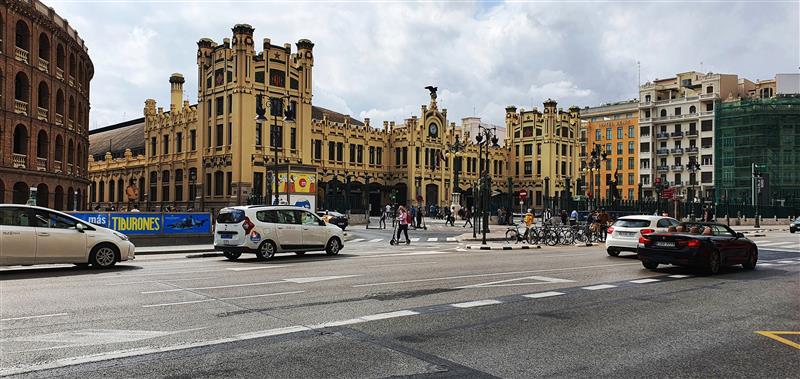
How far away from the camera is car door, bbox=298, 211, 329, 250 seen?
19.4m

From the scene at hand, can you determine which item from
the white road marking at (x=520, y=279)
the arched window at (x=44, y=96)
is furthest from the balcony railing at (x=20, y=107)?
the white road marking at (x=520, y=279)

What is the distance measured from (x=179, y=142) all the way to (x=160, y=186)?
6028mm

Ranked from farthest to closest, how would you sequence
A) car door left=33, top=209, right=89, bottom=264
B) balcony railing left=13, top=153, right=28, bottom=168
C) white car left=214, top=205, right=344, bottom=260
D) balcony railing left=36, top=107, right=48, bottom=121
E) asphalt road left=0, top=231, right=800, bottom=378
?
1. balcony railing left=36, top=107, right=48, bottom=121
2. balcony railing left=13, top=153, right=28, bottom=168
3. white car left=214, top=205, right=344, bottom=260
4. car door left=33, top=209, right=89, bottom=264
5. asphalt road left=0, top=231, right=800, bottom=378

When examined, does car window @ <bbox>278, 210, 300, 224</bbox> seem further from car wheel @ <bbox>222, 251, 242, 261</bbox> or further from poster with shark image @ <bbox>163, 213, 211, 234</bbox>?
poster with shark image @ <bbox>163, 213, 211, 234</bbox>

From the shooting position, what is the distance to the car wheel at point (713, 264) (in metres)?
14.5

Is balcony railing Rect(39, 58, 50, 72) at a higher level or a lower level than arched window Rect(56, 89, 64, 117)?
higher

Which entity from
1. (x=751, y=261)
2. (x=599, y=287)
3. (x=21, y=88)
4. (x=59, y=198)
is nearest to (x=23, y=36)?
(x=21, y=88)

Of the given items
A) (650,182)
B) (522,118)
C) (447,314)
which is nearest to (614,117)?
(650,182)

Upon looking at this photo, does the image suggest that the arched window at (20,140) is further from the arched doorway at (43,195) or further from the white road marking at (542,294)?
the white road marking at (542,294)

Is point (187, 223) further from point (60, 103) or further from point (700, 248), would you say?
point (60, 103)

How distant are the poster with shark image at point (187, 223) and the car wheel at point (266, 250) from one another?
8.51m

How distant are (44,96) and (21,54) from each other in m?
3.79

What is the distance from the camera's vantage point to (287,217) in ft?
62.3

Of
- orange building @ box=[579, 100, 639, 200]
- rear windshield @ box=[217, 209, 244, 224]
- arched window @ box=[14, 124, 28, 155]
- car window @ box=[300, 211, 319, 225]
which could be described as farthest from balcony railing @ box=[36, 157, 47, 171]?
orange building @ box=[579, 100, 639, 200]
